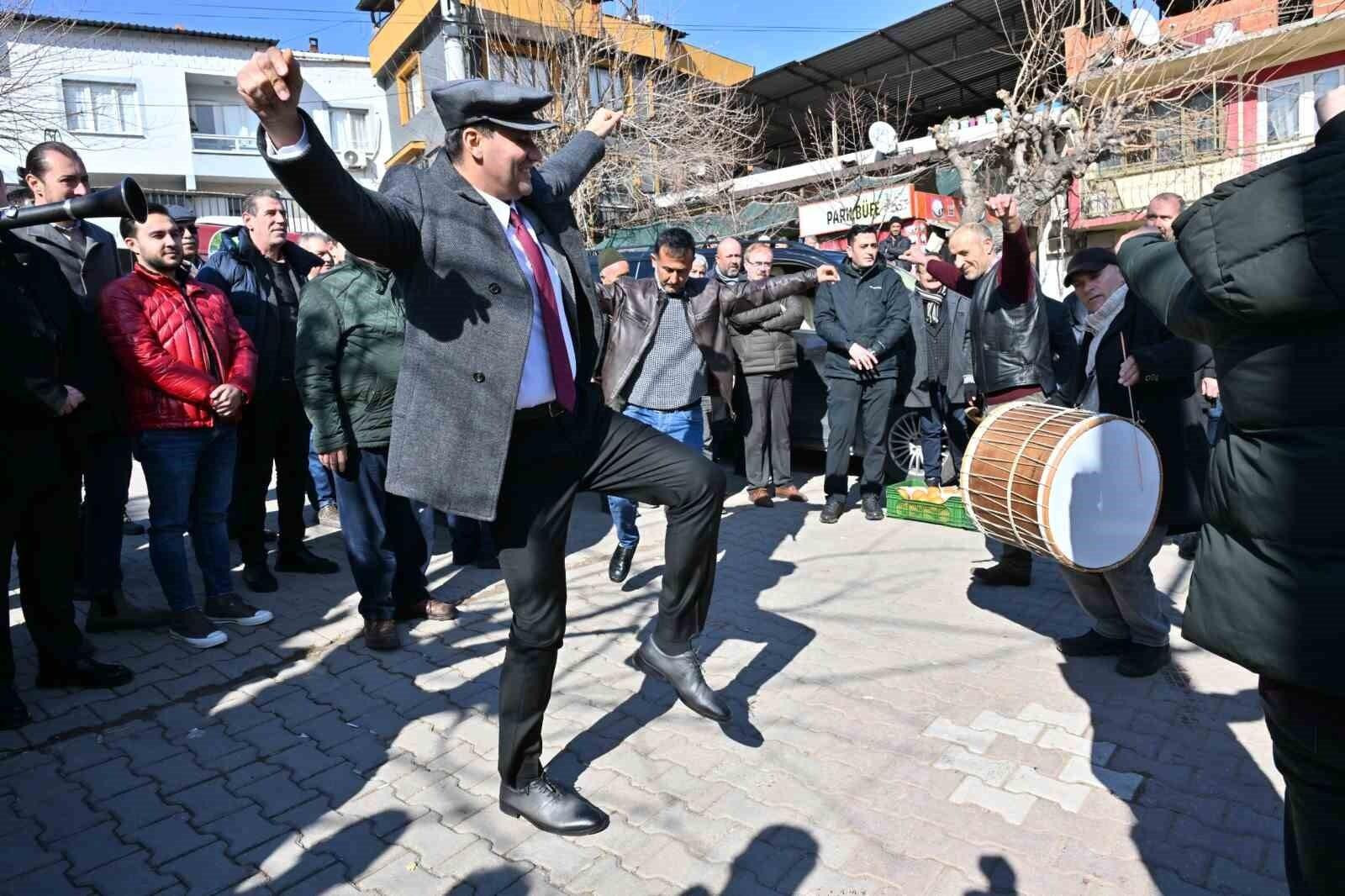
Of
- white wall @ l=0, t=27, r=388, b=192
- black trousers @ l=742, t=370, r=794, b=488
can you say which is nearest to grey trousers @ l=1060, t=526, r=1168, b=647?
black trousers @ l=742, t=370, r=794, b=488

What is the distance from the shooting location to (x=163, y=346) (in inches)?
179

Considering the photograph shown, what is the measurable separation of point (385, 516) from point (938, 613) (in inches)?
118

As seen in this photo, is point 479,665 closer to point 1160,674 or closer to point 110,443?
point 110,443

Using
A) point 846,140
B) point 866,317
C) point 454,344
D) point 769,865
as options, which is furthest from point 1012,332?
point 846,140

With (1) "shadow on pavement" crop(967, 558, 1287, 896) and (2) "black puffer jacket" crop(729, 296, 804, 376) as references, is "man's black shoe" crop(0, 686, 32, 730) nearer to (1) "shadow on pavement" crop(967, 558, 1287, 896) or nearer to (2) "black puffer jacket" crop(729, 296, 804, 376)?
(1) "shadow on pavement" crop(967, 558, 1287, 896)

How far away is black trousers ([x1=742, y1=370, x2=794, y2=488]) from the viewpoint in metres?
7.40

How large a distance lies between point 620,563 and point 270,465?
238 cm

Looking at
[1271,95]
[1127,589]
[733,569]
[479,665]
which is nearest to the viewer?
[1127,589]

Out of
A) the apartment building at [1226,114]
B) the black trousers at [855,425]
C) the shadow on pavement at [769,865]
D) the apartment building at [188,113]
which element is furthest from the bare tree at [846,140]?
the apartment building at [188,113]

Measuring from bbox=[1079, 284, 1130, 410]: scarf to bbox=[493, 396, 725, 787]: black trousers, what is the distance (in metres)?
2.11

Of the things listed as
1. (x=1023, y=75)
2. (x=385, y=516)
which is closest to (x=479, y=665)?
(x=385, y=516)

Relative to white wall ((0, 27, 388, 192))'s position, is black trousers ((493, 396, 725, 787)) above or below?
below

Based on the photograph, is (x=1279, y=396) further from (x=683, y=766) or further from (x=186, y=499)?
(x=186, y=499)

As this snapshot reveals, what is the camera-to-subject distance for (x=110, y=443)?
4.73m
